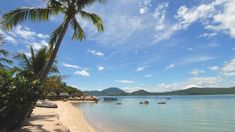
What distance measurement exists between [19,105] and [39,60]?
11.8m

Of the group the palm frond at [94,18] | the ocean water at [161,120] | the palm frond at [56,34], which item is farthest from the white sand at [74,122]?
the palm frond at [94,18]

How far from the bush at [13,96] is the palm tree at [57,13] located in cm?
158

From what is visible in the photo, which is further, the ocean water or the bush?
the ocean water

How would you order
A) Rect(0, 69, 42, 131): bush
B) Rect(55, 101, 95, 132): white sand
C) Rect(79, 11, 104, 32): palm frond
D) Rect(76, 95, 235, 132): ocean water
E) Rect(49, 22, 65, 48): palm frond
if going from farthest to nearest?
Rect(76, 95, 235, 132): ocean water → Rect(55, 101, 95, 132): white sand → Rect(79, 11, 104, 32): palm frond → Rect(49, 22, 65, 48): palm frond → Rect(0, 69, 42, 131): bush

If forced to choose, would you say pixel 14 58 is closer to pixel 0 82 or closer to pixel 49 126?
pixel 49 126

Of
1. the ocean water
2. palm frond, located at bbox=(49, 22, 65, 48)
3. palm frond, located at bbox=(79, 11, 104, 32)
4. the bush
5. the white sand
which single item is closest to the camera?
the bush

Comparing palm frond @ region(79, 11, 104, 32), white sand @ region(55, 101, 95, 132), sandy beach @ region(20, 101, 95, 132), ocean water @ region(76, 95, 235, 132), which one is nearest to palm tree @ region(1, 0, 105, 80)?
palm frond @ region(79, 11, 104, 32)

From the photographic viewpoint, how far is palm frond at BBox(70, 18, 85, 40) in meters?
12.6

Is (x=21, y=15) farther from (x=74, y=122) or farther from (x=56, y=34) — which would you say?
(x=74, y=122)

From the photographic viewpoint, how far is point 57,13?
12031mm

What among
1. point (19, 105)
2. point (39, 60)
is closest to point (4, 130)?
point (19, 105)

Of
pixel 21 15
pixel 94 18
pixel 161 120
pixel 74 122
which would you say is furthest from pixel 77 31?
pixel 161 120

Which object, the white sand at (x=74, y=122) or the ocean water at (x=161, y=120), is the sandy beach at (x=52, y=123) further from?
the ocean water at (x=161, y=120)

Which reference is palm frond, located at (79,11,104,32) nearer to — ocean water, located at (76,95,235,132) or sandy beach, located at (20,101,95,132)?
sandy beach, located at (20,101,95,132)
